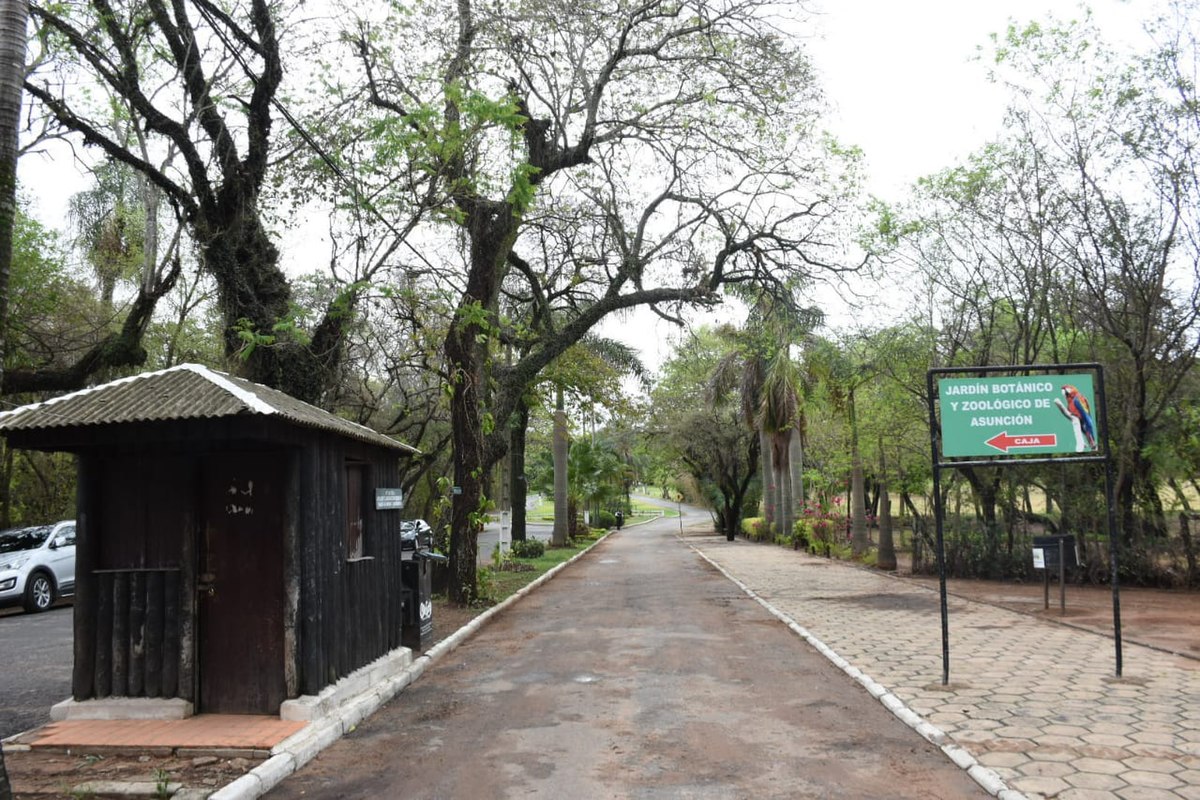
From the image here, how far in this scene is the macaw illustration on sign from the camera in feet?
29.2

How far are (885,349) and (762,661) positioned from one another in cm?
1219

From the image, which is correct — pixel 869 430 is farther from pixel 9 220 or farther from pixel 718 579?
pixel 9 220

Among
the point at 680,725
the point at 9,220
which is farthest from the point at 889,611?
the point at 9,220

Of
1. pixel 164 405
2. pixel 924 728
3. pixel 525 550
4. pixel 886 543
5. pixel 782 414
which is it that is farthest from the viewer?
pixel 782 414

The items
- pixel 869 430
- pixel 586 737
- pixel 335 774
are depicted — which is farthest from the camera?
pixel 869 430

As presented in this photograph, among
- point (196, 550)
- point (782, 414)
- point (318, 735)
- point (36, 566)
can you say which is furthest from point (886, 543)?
point (36, 566)

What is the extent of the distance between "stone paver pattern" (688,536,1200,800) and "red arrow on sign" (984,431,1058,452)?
233 cm

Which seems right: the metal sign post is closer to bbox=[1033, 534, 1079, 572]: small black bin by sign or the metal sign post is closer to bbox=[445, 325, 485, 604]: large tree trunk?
bbox=[1033, 534, 1079, 572]: small black bin by sign

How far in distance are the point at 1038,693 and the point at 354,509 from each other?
681 cm

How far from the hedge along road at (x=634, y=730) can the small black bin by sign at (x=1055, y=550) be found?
483 centimetres

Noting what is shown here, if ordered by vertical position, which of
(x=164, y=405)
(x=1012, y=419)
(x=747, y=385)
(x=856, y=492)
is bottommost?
(x=856, y=492)

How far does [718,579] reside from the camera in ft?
71.2

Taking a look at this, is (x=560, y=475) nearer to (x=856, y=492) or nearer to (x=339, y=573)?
(x=856, y=492)

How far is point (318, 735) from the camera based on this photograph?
6699 millimetres
